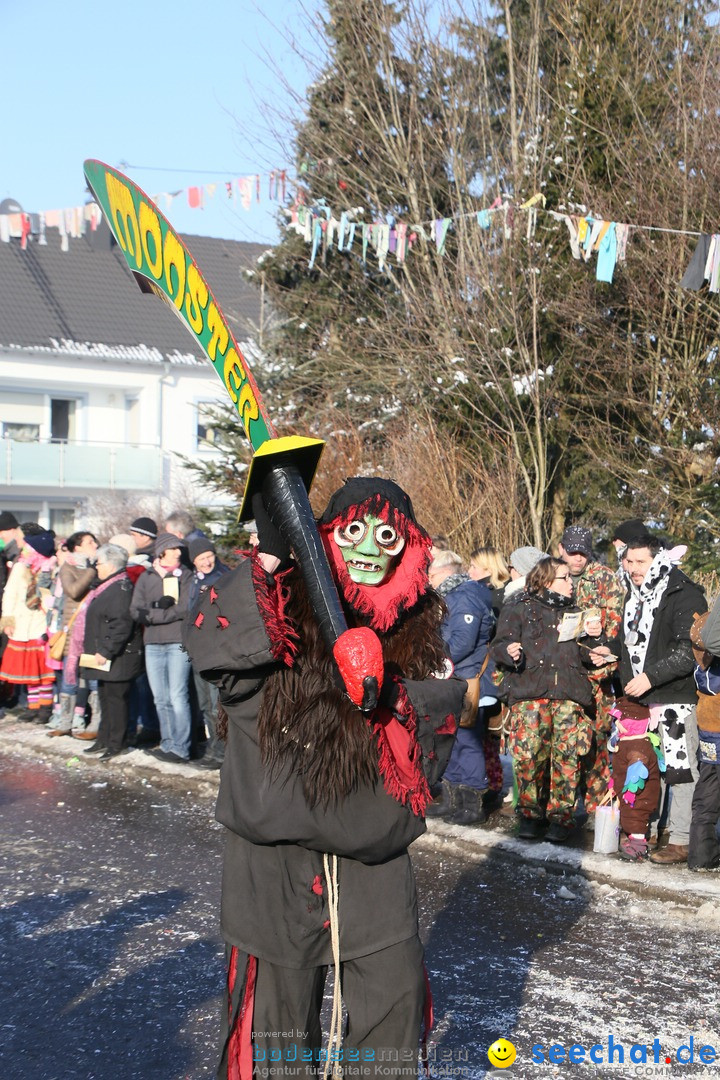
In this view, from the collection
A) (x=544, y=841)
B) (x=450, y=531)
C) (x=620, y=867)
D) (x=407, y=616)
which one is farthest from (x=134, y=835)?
(x=450, y=531)

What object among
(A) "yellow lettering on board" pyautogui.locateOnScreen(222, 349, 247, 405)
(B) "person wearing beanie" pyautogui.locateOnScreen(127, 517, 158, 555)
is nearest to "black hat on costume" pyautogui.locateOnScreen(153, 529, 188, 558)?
(B) "person wearing beanie" pyautogui.locateOnScreen(127, 517, 158, 555)

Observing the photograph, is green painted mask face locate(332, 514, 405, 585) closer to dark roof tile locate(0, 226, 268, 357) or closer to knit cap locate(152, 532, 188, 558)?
knit cap locate(152, 532, 188, 558)

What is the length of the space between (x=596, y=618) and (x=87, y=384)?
2557 cm

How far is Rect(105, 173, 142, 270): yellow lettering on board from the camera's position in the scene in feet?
12.5

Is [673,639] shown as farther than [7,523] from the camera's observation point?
No

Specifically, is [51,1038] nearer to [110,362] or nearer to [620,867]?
[620,867]

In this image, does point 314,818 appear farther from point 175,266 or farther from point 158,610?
point 158,610

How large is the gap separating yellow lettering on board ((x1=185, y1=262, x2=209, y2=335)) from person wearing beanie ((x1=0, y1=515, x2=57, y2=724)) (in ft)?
26.9

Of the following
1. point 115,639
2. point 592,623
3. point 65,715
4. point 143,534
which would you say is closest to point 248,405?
point 592,623

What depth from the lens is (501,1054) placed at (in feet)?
13.2

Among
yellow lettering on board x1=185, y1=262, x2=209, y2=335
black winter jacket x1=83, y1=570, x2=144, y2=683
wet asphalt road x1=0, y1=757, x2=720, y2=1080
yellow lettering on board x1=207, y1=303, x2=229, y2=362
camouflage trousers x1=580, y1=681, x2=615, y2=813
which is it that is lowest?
wet asphalt road x1=0, y1=757, x2=720, y2=1080

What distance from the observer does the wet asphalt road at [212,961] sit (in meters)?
4.18

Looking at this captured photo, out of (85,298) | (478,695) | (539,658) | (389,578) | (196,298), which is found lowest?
(478,695)

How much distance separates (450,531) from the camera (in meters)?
13.3
